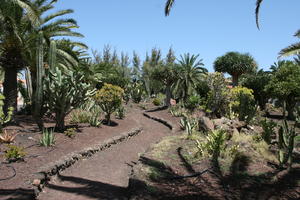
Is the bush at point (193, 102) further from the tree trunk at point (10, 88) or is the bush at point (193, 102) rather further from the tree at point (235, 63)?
the tree trunk at point (10, 88)

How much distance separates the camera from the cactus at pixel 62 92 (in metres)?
9.92

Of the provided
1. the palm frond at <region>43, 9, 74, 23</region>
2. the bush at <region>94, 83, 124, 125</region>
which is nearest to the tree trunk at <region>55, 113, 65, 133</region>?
the bush at <region>94, 83, 124, 125</region>

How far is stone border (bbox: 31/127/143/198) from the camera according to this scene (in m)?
5.55

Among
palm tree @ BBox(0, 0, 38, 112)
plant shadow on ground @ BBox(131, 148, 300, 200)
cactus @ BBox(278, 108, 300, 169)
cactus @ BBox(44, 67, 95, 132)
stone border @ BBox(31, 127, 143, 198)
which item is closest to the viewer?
plant shadow on ground @ BBox(131, 148, 300, 200)

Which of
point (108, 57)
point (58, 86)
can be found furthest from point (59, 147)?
point (108, 57)

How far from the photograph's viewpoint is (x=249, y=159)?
7250mm

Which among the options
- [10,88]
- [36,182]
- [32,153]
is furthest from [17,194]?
[10,88]

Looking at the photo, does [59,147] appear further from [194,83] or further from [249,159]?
[194,83]

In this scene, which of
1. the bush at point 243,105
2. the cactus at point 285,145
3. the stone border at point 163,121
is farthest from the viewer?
the stone border at point 163,121

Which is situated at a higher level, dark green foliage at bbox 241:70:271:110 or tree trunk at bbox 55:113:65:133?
dark green foliage at bbox 241:70:271:110

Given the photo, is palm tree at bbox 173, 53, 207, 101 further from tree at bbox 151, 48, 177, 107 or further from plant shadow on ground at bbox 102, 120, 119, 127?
plant shadow on ground at bbox 102, 120, 119, 127

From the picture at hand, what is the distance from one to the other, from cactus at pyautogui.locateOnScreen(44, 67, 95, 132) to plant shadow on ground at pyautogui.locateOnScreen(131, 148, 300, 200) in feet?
15.8

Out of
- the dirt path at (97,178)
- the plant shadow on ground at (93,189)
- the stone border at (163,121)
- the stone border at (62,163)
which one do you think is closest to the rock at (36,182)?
the stone border at (62,163)

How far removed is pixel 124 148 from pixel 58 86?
3.27 metres
